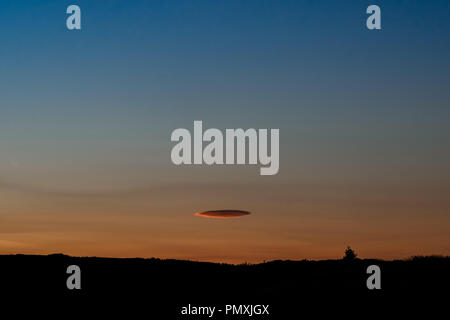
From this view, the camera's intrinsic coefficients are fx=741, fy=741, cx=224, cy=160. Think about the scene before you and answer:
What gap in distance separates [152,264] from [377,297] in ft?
49.1

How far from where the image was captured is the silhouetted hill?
3094 centimetres

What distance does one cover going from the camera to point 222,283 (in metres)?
36.7

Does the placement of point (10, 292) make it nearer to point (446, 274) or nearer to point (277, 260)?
point (277, 260)

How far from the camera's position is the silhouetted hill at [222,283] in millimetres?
30938
